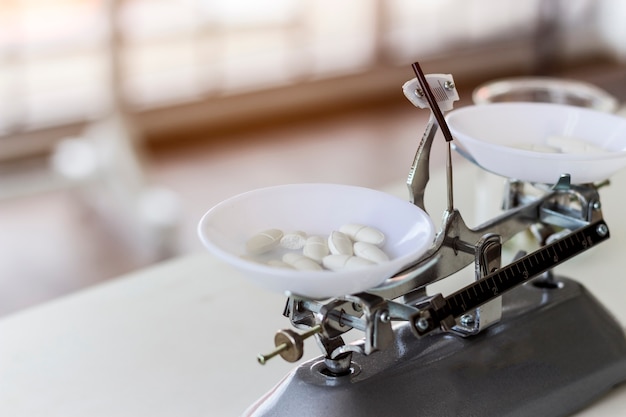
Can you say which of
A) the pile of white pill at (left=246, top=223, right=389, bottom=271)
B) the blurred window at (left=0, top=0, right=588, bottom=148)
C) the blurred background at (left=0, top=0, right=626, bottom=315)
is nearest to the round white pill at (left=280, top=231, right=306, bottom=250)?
the pile of white pill at (left=246, top=223, right=389, bottom=271)

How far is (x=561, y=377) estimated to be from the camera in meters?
0.65

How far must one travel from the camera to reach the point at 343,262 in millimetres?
514

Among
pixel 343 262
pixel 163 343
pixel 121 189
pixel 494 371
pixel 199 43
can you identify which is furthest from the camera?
pixel 199 43

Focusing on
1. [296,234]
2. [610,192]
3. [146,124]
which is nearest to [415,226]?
[296,234]

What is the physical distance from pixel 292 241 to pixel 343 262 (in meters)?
0.05

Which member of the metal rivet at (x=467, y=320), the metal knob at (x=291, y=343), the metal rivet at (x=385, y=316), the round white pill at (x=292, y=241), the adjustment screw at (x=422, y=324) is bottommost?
the metal rivet at (x=467, y=320)

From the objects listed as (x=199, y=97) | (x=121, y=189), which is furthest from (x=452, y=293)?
(x=199, y=97)

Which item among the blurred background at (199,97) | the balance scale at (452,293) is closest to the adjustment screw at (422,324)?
the balance scale at (452,293)

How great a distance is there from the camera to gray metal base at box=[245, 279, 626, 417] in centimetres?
58

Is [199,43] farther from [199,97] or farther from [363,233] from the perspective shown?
[363,233]

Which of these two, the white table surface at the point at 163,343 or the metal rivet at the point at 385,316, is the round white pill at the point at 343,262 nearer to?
the metal rivet at the point at 385,316

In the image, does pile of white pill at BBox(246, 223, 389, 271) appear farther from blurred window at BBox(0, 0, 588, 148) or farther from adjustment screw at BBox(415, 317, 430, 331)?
blurred window at BBox(0, 0, 588, 148)

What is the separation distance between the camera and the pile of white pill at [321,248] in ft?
1.69

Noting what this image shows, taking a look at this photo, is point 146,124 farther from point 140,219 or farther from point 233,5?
point 140,219
